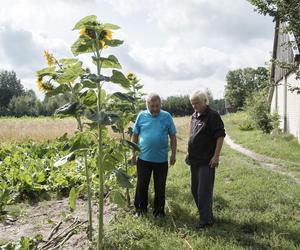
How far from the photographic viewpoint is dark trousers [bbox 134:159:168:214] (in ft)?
20.0

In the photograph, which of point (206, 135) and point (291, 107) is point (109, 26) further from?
point (291, 107)

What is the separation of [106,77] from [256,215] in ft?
10.9

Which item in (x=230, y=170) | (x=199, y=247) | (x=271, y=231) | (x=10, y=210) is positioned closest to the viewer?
(x=199, y=247)

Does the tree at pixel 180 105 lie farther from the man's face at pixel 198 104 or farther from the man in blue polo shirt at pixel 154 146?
the man's face at pixel 198 104

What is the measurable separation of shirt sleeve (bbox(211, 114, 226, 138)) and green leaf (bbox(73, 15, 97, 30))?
2183mm

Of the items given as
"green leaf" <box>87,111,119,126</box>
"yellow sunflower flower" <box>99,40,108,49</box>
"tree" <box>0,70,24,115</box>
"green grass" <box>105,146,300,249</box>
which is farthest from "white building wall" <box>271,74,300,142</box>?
"tree" <box>0,70,24,115</box>

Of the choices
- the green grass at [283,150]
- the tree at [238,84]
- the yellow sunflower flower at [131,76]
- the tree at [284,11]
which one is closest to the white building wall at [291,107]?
the green grass at [283,150]

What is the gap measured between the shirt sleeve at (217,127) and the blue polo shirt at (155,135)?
77cm

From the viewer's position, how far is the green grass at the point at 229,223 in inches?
197

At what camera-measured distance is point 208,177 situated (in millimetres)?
5609

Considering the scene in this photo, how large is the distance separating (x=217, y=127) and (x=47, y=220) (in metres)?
2.98

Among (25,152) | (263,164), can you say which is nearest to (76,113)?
(25,152)

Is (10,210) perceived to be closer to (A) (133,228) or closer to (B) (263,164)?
(A) (133,228)

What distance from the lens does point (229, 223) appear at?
5797mm
